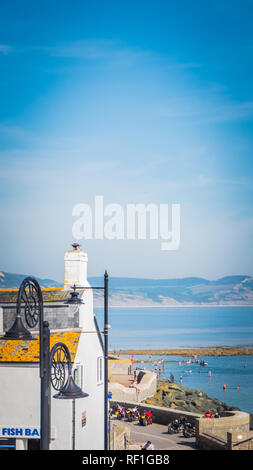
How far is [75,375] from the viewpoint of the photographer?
794 inches

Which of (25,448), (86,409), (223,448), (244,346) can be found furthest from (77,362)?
(244,346)

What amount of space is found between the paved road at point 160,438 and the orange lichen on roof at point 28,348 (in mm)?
8452

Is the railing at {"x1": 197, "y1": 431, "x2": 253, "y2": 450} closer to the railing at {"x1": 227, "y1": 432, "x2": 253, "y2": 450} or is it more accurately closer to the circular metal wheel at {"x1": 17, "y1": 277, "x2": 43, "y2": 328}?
the railing at {"x1": 227, "y1": 432, "x2": 253, "y2": 450}

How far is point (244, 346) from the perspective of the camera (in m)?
193

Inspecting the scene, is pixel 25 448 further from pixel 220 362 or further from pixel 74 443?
pixel 220 362

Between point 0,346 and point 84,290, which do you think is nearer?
point 0,346

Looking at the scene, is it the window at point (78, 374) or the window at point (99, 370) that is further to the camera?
the window at point (99, 370)

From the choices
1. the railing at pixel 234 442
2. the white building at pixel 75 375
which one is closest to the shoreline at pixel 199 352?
the railing at pixel 234 442

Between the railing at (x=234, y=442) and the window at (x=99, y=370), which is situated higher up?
the window at (x=99, y=370)

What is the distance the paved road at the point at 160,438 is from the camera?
88.6 feet

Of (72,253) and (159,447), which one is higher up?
(72,253)

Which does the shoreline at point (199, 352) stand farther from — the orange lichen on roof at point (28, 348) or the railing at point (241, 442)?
the orange lichen on roof at point (28, 348)

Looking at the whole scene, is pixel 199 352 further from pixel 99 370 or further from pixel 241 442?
pixel 99 370

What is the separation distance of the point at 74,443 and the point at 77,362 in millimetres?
2600
